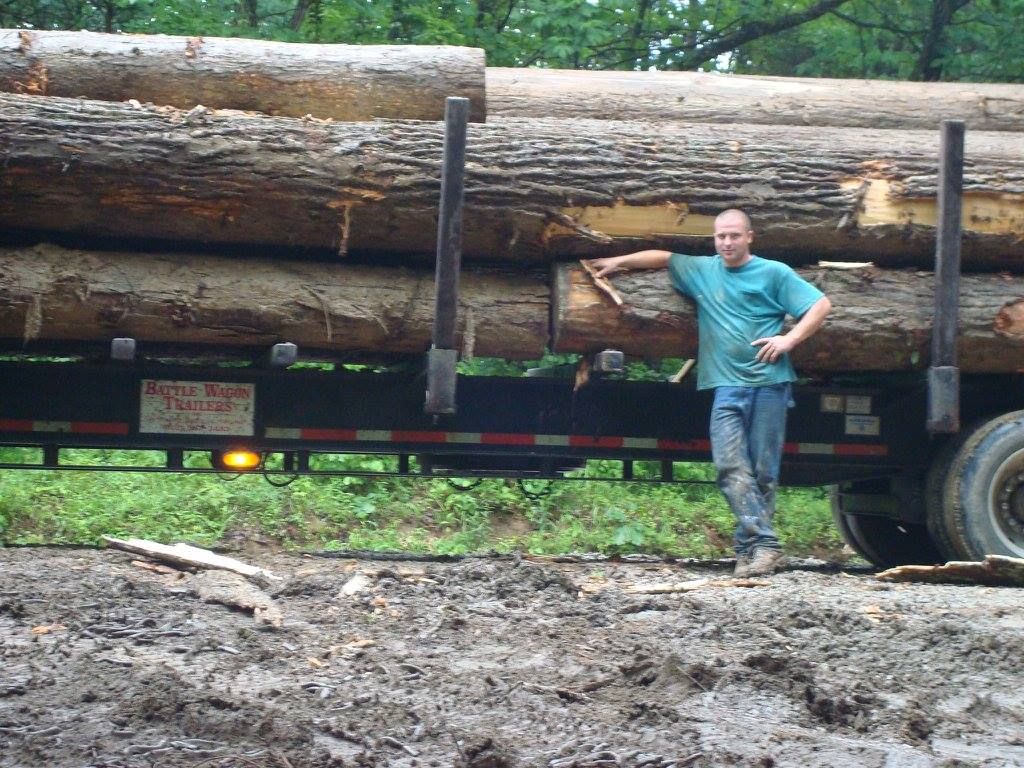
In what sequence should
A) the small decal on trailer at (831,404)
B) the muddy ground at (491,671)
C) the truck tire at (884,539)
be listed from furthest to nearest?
the truck tire at (884,539) → the small decal on trailer at (831,404) → the muddy ground at (491,671)

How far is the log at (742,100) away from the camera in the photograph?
25.1 ft

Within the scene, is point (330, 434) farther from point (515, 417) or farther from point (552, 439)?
point (552, 439)

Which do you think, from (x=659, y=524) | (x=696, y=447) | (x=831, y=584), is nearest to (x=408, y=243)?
(x=696, y=447)

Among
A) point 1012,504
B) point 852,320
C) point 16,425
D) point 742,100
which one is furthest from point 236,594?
point 1012,504

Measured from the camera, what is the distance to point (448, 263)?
258 inches

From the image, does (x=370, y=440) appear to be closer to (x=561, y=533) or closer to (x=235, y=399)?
(x=235, y=399)

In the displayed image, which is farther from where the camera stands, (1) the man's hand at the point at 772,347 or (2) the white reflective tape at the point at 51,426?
(2) the white reflective tape at the point at 51,426

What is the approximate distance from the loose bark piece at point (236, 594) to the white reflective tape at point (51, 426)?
1508 millimetres

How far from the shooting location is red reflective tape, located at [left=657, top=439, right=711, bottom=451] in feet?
25.1

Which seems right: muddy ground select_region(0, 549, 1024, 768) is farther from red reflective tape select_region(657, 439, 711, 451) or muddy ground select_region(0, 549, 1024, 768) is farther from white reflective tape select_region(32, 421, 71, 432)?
red reflective tape select_region(657, 439, 711, 451)

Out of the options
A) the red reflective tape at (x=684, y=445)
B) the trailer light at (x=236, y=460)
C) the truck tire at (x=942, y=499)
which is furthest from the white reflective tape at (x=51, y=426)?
the truck tire at (x=942, y=499)

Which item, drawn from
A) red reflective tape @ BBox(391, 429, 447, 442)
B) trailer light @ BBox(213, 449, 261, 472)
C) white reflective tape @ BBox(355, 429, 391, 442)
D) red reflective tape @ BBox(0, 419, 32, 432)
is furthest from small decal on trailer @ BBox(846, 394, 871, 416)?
red reflective tape @ BBox(0, 419, 32, 432)

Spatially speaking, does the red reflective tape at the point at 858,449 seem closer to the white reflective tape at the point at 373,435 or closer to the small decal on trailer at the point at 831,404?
the small decal on trailer at the point at 831,404

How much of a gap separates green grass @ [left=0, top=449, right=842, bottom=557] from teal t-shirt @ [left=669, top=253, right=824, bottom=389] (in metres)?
3.26
